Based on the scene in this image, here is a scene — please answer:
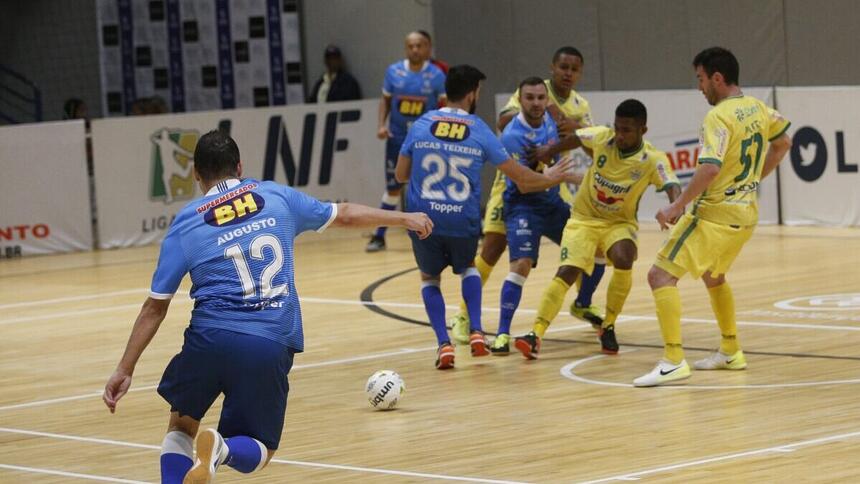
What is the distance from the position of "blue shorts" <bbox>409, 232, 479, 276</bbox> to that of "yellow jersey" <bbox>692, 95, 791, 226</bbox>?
1.71 metres

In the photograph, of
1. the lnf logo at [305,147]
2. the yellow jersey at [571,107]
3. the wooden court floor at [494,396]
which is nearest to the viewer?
the wooden court floor at [494,396]

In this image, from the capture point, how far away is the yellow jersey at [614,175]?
36.7 ft

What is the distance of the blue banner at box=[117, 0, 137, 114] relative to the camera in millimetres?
26719

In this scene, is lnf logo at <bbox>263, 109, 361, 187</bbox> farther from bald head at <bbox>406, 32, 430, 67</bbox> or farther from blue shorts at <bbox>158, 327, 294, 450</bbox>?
blue shorts at <bbox>158, 327, 294, 450</bbox>

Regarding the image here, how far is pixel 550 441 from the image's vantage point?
8.60 meters

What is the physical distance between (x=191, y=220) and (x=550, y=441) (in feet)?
9.00

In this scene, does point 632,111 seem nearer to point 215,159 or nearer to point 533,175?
point 533,175

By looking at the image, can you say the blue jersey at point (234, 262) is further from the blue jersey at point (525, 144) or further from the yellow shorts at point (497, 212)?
the yellow shorts at point (497, 212)

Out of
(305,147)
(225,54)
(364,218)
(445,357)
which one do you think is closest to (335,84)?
(305,147)

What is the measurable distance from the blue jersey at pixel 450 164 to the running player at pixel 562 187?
4.18 ft

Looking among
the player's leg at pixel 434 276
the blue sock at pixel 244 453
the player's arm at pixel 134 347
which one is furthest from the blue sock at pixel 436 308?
Result: the player's arm at pixel 134 347

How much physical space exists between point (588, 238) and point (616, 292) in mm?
466

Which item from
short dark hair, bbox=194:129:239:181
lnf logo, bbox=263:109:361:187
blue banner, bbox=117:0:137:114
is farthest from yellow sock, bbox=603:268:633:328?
blue banner, bbox=117:0:137:114

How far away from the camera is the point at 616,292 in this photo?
11477mm
